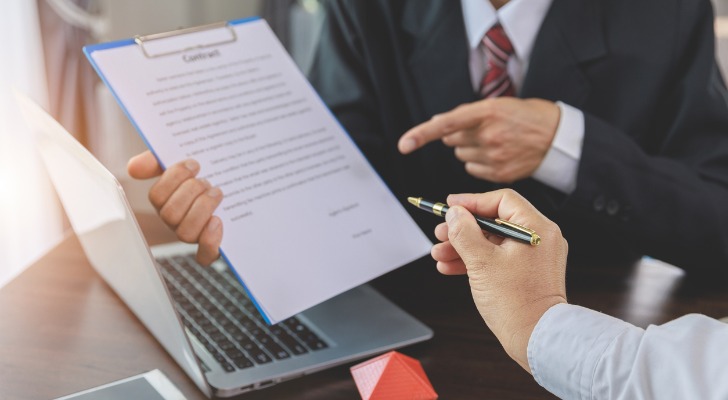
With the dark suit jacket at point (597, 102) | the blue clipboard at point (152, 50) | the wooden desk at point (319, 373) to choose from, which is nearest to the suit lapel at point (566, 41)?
the dark suit jacket at point (597, 102)

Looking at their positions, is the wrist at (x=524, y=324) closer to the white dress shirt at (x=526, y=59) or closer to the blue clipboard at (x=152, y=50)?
the blue clipboard at (x=152, y=50)

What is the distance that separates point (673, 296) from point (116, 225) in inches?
32.9

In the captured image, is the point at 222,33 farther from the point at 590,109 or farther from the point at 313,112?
the point at 590,109

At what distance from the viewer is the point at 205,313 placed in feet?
3.66

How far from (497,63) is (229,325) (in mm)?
765

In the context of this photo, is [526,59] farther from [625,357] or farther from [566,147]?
→ [625,357]

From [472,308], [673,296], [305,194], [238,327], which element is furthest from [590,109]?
[238,327]

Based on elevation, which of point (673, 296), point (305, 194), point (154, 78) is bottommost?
point (673, 296)

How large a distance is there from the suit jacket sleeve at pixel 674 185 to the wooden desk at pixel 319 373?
0.07 metres

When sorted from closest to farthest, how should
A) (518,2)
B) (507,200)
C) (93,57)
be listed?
(507,200)
(93,57)
(518,2)

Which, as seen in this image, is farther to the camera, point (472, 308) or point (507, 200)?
point (472, 308)

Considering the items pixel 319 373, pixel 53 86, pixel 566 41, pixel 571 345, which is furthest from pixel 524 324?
pixel 53 86

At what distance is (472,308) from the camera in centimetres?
114

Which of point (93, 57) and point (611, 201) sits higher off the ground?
point (93, 57)
